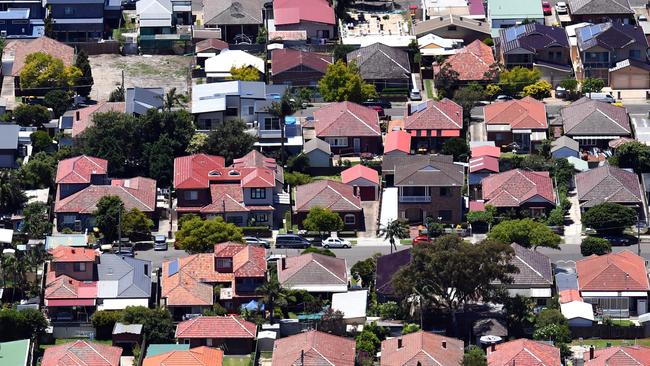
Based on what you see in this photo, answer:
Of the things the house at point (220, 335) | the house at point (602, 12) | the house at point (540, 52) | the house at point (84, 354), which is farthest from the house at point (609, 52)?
the house at point (84, 354)

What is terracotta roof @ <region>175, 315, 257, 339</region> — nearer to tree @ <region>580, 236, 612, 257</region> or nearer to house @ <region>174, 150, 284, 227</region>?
house @ <region>174, 150, 284, 227</region>

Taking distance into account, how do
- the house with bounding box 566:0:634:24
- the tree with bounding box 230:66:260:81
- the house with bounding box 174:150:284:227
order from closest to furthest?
the house with bounding box 174:150:284:227 → the tree with bounding box 230:66:260:81 → the house with bounding box 566:0:634:24

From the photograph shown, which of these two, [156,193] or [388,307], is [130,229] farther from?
[388,307]

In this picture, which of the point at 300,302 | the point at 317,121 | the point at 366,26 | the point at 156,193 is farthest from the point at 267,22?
the point at 300,302

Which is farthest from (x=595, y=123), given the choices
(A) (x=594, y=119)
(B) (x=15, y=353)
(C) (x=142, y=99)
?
(B) (x=15, y=353)

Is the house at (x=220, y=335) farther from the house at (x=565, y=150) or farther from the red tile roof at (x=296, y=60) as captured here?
the red tile roof at (x=296, y=60)

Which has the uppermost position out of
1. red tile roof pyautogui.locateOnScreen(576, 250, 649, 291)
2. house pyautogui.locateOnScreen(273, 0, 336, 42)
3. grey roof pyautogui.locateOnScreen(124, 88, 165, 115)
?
house pyautogui.locateOnScreen(273, 0, 336, 42)

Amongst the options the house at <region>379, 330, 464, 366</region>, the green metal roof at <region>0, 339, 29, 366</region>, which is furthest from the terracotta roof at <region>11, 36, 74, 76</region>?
the house at <region>379, 330, 464, 366</region>

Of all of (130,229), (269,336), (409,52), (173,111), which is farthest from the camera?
(409,52)
